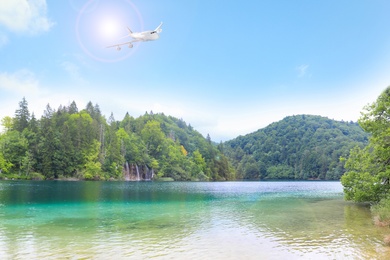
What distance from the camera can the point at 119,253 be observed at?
13.8m

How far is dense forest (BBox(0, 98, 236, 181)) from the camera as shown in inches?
4065

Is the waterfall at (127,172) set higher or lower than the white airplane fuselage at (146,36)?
lower

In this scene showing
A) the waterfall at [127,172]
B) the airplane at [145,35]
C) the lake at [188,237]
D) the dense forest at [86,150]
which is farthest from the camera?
the waterfall at [127,172]

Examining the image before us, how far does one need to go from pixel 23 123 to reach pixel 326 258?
121514mm

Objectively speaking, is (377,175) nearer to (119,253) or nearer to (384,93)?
(384,93)

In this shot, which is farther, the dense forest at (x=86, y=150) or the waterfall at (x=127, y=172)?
the waterfall at (x=127, y=172)

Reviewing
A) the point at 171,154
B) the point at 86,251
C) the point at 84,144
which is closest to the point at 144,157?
the point at 171,154

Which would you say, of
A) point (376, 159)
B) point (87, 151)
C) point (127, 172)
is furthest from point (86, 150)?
point (376, 159)

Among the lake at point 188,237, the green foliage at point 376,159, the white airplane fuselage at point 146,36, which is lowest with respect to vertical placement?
the lake at point 188,237

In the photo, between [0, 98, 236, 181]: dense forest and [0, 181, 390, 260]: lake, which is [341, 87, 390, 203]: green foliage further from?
[0, 98, 236, 181]: dense forest

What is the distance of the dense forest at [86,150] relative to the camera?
10325 cm

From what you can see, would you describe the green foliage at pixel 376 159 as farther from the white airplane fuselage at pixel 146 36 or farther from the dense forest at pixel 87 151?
the dense forest at pixel 87 151

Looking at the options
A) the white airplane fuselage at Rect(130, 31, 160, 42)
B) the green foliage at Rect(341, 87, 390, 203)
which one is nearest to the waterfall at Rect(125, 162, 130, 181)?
the green foliage at Rect(341, 87, 390, 203)

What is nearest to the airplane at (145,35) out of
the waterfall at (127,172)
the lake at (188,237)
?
the lake at (188,237)
